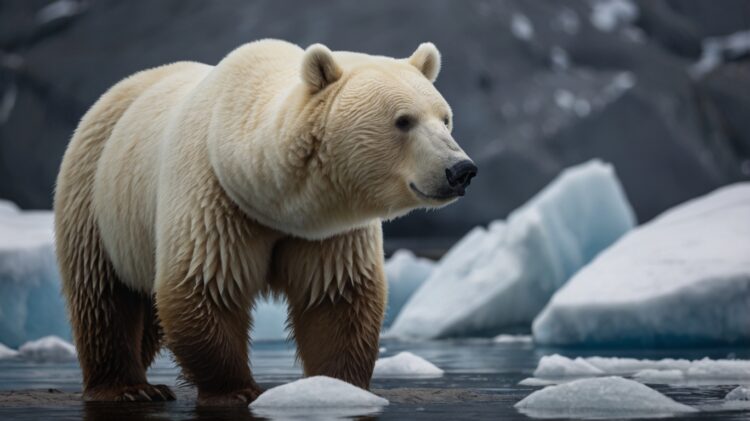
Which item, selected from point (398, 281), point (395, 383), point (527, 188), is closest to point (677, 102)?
point (527, 188)

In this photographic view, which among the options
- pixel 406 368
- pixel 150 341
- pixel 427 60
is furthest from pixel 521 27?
pixel 427 60

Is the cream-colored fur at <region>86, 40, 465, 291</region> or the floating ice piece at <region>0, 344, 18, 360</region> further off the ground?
the cream-colored fur at <region>86, 40, 465, 291</region>

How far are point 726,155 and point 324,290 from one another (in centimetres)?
2816

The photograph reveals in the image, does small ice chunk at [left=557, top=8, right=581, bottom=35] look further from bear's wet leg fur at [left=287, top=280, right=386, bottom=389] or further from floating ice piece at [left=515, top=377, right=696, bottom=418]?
floating ice piece at [left=515, top=377, right=696, bottom=418]

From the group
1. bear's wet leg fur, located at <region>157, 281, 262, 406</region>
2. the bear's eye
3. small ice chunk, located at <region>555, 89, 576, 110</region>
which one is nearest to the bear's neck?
the bear's eye

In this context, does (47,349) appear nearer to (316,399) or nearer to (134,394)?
(134,394)

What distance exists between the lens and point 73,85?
3194 cm

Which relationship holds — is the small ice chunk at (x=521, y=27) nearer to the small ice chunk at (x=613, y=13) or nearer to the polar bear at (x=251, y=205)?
the small ice chunk at (x=613, y=13)

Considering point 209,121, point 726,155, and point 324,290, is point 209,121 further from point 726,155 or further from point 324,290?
point 726,155

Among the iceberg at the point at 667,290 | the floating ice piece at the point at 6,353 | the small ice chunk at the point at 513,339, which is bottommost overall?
the floating ice piece at the point at 6,353

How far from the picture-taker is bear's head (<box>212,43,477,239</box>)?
15.6 feet

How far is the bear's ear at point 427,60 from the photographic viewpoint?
5.24m

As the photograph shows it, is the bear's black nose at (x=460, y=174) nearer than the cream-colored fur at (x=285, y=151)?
Yes

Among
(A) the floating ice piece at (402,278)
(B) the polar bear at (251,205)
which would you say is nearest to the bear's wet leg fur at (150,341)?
(B) the polar bear at (251,205)
